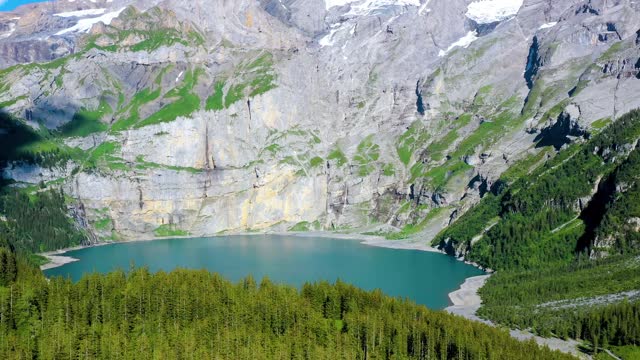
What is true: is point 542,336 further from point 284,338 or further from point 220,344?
point 220,344

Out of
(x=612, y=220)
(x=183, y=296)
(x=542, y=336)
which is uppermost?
(x=612, y=220)

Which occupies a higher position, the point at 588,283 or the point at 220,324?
the point at 588,283

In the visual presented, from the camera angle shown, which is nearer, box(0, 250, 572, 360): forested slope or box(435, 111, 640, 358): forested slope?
box(0, 250, 572, 360): forested slope

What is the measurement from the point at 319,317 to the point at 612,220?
345ft

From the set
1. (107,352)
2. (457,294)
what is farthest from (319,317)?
(457,294)

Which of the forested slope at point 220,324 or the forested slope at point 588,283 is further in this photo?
the forested slope at point 588,283

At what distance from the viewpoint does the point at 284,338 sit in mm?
105188

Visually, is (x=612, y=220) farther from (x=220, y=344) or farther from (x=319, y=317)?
(x=220, y=344)

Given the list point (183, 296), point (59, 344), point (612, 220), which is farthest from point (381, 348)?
point (612, 220)

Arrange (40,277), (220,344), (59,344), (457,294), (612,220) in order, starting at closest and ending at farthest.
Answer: (59,344)
(220,344)
(40,277)
(457,294)
(612,220)

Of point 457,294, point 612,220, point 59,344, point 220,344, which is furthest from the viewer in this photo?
point 612,220

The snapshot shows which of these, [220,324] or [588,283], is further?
[588,283]

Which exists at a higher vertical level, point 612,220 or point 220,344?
point 612,220

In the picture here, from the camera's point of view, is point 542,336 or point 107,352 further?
point 542,336
